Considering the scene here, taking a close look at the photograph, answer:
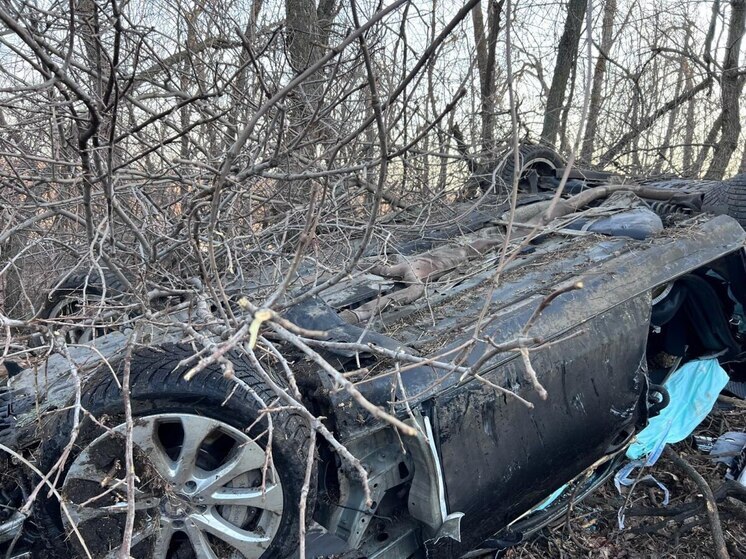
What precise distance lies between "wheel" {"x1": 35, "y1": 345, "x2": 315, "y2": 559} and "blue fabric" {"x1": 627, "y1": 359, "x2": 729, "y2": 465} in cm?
237

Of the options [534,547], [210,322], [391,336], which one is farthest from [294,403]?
[534,547]

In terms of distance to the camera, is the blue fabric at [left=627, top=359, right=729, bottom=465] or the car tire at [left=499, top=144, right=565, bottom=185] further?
the car tire at [left=499, top=144, right=565, bottom=185]

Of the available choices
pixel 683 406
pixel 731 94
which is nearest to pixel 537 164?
pixel 683 406

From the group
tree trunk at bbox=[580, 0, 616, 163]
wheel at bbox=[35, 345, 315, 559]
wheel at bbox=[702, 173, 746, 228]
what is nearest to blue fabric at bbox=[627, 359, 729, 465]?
wheel at bbox=[702, 173, 746, 228]

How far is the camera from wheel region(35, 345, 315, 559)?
6.61ft

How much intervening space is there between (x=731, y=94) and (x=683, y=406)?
21.8 feet

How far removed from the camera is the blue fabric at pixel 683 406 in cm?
353

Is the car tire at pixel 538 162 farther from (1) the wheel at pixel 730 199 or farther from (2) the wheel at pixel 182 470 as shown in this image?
(2) the wheel at pixel 182 470

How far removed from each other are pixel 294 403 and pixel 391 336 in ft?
3.78

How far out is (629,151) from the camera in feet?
27.3

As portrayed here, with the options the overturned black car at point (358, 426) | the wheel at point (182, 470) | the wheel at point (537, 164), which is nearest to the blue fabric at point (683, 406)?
the overturned black car at point (358, 426)

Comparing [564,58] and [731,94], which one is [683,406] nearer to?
[564,58]

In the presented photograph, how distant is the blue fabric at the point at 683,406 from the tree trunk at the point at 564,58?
204 inches

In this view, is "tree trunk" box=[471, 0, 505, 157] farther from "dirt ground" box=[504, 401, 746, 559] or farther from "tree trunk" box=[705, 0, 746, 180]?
"dirt ground" box=[504, 401, 746, 559]
